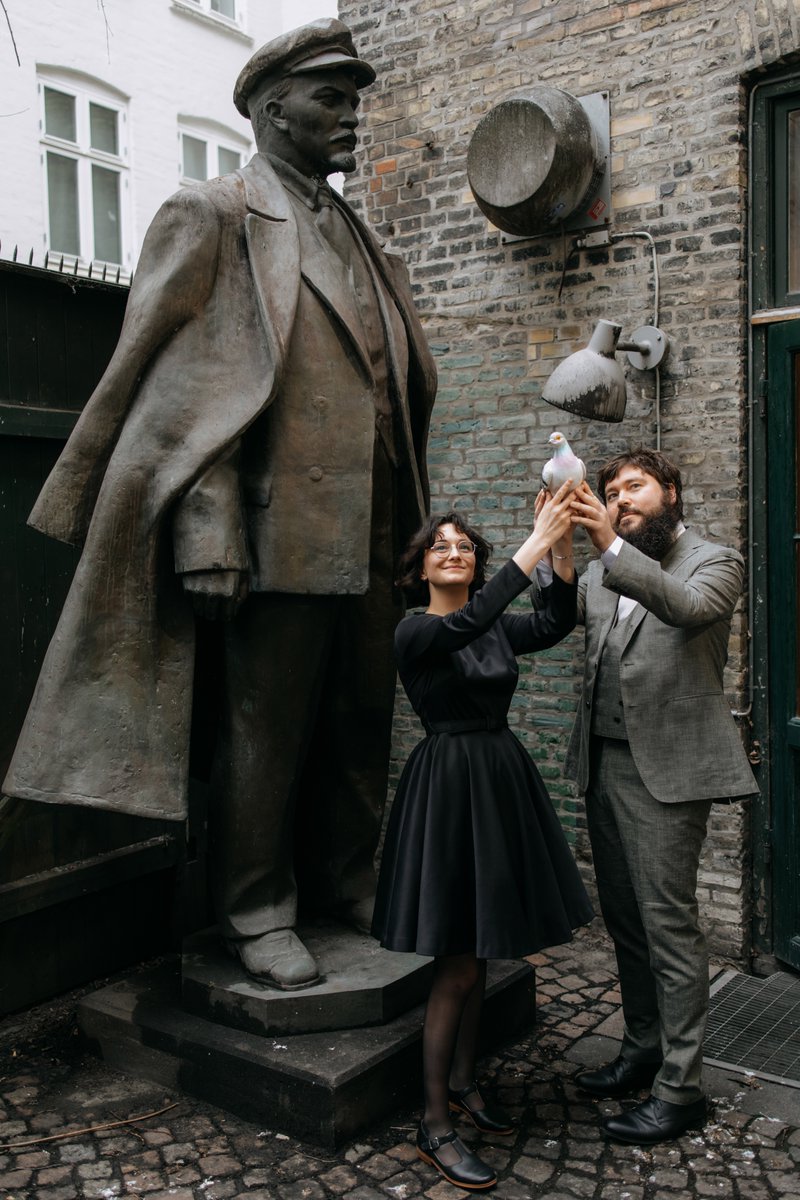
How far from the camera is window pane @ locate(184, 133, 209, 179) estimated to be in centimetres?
1417

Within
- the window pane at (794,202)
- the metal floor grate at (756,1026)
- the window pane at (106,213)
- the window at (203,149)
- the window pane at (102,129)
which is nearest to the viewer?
the metal floor grate at (756,1026)

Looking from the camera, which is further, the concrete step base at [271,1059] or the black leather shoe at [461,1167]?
the concrete step base at [271,1059]

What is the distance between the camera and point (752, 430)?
464 centimetres

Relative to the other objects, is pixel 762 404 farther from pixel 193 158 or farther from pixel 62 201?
pixel 193 158

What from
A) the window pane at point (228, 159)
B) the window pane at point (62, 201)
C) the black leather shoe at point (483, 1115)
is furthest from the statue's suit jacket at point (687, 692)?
the window pane at point (228, 159)

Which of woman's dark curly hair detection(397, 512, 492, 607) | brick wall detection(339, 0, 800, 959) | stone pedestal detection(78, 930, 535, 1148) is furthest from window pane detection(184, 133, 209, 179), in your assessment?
stone pedestal detection(78, 930, 535, 1148)

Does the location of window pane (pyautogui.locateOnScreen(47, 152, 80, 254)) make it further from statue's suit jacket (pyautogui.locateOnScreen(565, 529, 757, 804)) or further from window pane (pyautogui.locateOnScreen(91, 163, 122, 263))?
statue's suit jacket (pyautogui.locateOnScreen(565, 529, 757, 804))

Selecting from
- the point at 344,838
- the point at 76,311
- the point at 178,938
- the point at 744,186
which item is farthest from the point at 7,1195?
the point at 744,186

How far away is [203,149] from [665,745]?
12.9 metres

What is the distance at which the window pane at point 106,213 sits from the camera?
13.2 meters

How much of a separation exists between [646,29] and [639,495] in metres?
2.48

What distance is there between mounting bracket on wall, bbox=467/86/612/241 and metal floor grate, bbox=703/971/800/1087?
3.11 meters

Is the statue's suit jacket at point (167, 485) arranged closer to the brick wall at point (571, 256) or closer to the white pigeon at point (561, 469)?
the white pigeon at point (561, 469)

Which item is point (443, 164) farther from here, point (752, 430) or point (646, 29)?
point (752, 430)
